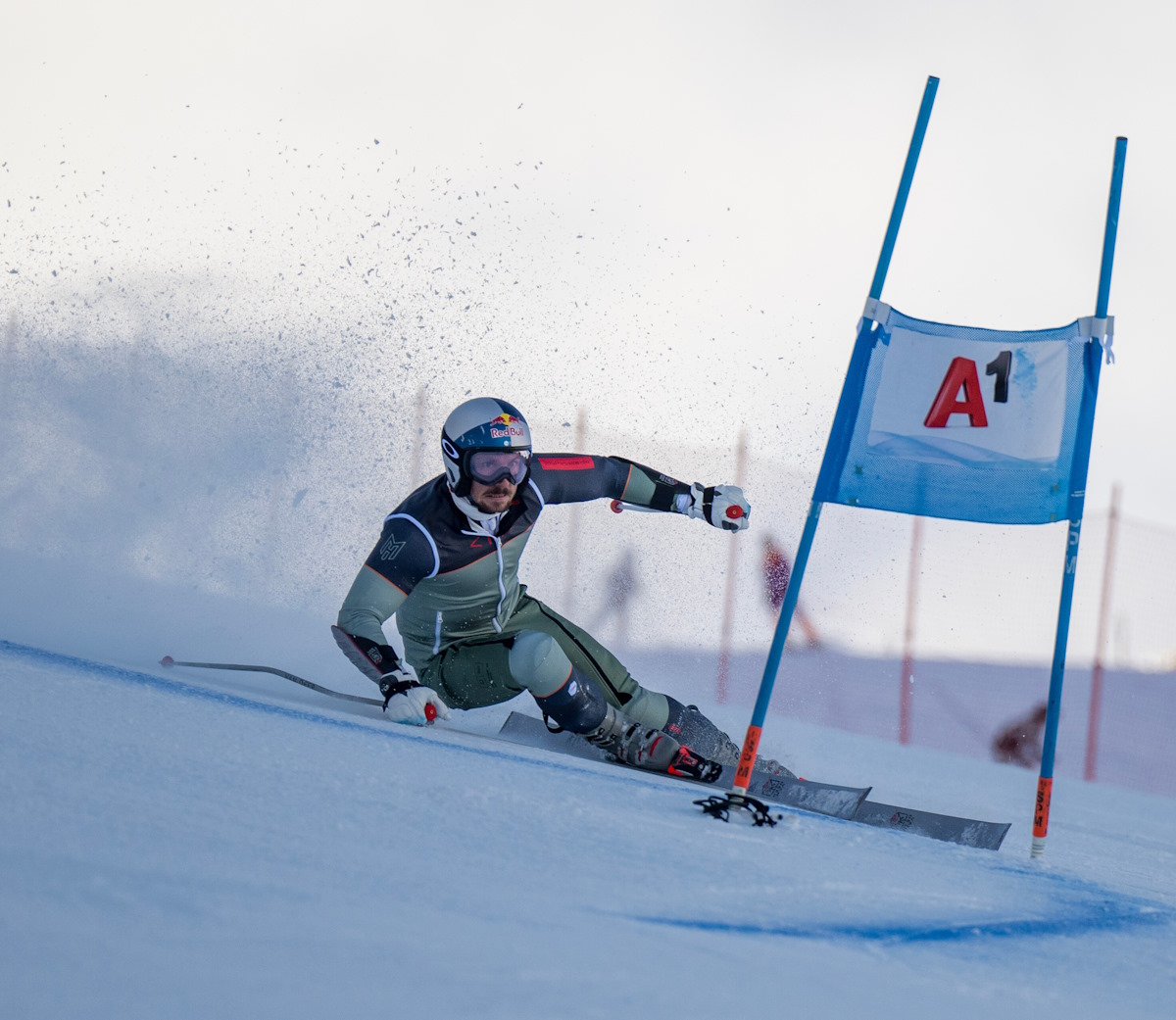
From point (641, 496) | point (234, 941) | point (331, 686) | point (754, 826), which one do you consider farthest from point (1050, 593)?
point (234, 941)

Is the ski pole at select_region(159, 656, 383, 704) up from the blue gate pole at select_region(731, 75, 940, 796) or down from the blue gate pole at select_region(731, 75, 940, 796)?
down

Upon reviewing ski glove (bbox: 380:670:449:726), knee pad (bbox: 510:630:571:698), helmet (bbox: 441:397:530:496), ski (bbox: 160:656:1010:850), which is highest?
helmet (bbox: 441:397:530:496)

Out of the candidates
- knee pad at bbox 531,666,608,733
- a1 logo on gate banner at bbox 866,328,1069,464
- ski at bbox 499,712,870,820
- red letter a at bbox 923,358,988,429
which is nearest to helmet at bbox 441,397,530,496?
knee pad at bbox 531,666,608,733

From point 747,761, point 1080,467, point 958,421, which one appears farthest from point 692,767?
point 1080,467

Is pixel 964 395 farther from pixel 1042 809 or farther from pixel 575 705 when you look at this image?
pixel 575 705

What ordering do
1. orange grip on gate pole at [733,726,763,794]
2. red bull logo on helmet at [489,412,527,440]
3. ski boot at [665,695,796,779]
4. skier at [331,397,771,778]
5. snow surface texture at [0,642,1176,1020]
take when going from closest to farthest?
snow surface texture at [0,642,1176,1020], orange grip on gate pole at [733,726,763,794], skier at [331,397,771,778], red bull logo on helmet at [489,412,527,440], ski boot at [665,695,796,779]

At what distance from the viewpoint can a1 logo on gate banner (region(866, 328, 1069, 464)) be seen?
135 inches

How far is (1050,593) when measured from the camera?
881 centimetres

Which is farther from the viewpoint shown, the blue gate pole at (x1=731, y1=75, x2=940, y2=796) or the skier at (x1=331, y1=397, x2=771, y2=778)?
the skier at (x1=331, y1=397, x2=771, y2=778)

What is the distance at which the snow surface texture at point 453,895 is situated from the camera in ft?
4.45

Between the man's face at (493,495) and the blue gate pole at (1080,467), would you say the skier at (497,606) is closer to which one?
the man's face at (493,495)

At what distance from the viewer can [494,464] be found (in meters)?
3.98

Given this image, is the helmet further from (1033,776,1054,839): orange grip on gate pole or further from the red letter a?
(1033,776,1054,839): orange grip on gate pole

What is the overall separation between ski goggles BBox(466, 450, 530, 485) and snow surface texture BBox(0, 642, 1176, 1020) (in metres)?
1.08
